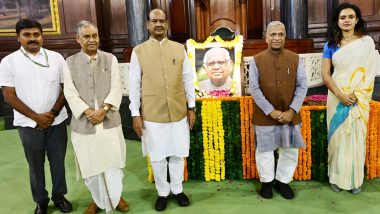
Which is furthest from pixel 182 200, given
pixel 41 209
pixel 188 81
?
pixel 41 209

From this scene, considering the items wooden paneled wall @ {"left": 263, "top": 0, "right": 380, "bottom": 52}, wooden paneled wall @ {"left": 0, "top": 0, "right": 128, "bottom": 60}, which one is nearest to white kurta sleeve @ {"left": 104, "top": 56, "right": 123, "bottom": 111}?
wooden paneled wall @ {"left": 0, "top": 0, "right": 128, "bottom": 60}

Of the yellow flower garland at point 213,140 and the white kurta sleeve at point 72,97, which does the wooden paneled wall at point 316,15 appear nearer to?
the yellow flower garland at point 213,140

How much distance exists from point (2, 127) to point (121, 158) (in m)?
4.83

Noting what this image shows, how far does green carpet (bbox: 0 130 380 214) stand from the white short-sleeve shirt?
3.07ft

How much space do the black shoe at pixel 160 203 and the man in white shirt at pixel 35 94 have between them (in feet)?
2.97

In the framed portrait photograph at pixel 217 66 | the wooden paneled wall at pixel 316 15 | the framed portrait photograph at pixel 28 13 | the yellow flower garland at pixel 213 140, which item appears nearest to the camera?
the yellow flower garland at pixel 213 140

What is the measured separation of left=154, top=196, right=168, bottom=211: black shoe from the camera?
8.90 ft

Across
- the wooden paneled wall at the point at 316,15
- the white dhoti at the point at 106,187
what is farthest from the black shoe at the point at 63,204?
the wooden paneled wall at the point at 316,15

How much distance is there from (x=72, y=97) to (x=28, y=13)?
5.59 meters

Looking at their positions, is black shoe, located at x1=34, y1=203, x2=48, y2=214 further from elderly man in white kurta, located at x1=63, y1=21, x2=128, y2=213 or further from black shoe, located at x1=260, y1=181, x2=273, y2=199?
black shoe, located at x1=260, y1=181, x2=273, y2=199

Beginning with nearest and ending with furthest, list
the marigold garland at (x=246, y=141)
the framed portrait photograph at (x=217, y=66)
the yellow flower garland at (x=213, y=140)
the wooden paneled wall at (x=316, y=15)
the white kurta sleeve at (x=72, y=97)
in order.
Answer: the white kurta sleeve at (x=72, y=97) → the marigold garland at (x=246, y=141) → the yellow flower garland at (x=213, y=140) → the framed portrait photograph at (x=217, y=66) → the wooden paneled wall at (x=316, y=15)

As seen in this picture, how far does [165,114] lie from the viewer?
8.41ft

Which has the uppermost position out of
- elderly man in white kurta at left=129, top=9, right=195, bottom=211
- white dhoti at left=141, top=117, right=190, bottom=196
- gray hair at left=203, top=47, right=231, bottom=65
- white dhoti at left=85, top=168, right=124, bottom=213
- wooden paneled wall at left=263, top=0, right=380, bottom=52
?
wooden paneled wall at left=263, top=0, right=380, bottom=52

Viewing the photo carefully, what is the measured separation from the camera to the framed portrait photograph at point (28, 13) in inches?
271
